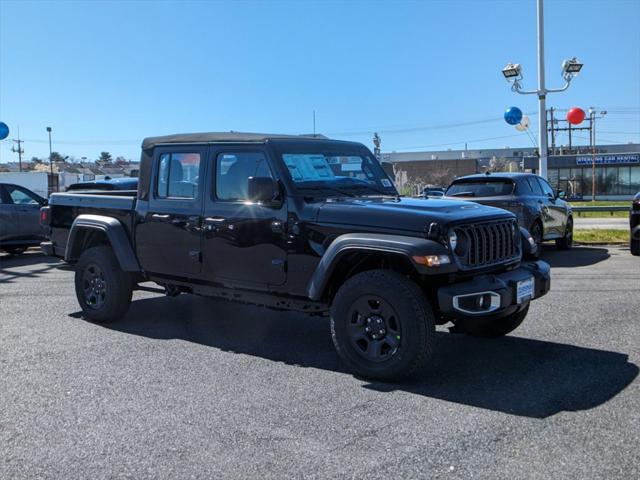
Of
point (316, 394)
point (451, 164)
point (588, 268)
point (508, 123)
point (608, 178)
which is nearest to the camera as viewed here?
point (316, 394)

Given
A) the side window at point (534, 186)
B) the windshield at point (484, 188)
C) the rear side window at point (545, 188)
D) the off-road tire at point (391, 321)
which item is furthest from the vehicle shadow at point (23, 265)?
the rear side window at point (545, 188)

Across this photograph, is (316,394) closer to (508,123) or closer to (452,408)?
(452,408)

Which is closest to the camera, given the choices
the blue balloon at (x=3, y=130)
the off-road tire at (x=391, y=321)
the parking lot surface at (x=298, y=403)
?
the parking lot surface at (x=298, y=403)

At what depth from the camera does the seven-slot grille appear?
185 inches

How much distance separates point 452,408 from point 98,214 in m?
4.55

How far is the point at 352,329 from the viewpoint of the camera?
15.9 feet

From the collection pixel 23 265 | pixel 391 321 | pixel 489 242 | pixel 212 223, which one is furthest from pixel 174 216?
pixel 23 265

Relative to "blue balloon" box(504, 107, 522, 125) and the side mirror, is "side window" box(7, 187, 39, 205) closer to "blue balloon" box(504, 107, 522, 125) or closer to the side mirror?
the side mirror

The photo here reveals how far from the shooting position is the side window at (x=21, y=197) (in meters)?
13.0

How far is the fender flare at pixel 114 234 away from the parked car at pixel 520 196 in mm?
5716

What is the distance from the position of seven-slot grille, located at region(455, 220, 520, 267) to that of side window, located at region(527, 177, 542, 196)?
21.5ft

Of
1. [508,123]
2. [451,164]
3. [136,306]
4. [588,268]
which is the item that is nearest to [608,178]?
[451,164]

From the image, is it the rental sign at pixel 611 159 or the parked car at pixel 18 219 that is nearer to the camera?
the parked car at pixel 18 219

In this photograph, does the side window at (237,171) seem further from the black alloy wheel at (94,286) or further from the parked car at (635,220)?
the parked car at (635,220)
